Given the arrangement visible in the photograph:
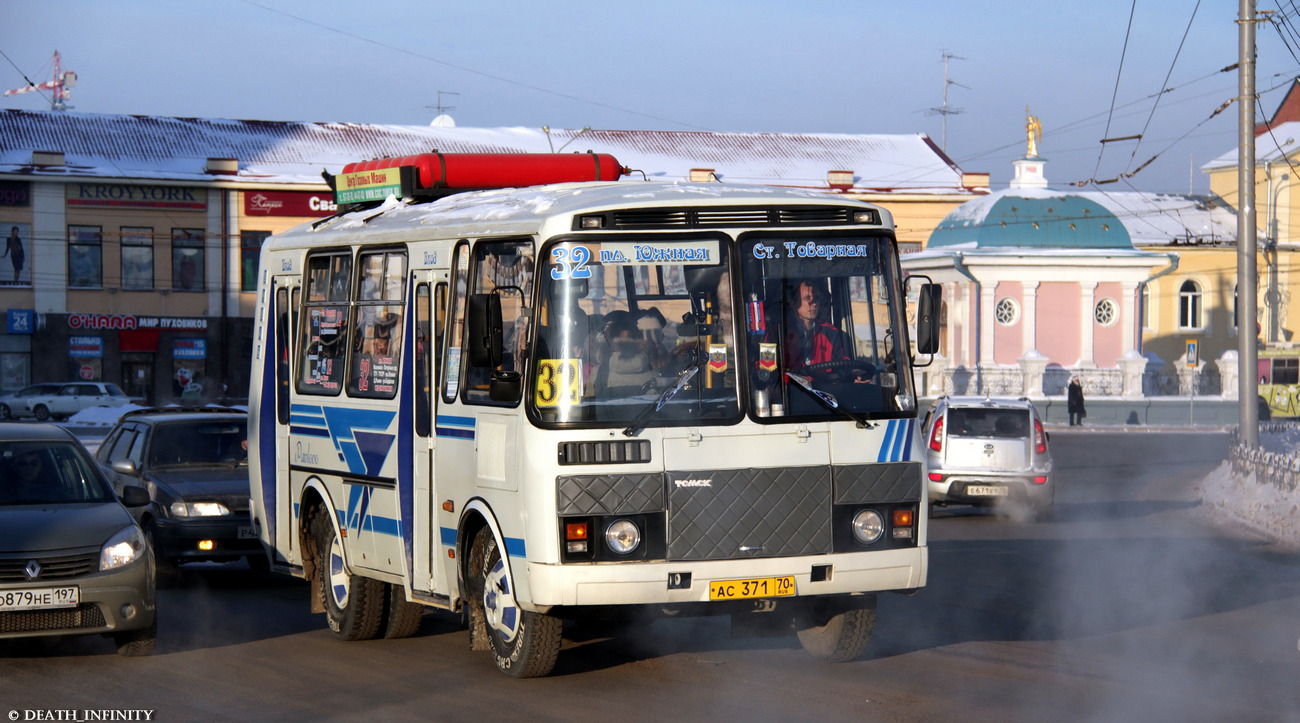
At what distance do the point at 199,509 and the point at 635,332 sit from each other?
686 cm

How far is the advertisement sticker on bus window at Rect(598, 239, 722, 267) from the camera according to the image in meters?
8.63

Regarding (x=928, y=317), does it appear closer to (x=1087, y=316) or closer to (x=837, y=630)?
(x=837, y=630)

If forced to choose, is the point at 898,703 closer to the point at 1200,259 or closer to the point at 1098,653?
the point at 1098,653

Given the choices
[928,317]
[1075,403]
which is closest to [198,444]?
[928,317]

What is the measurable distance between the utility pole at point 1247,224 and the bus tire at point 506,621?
56.7 ft

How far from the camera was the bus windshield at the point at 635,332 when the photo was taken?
27.8ft

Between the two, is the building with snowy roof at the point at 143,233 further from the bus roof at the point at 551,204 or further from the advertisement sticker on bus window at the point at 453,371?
the advertisement sticker on bus window at the point at 453,371

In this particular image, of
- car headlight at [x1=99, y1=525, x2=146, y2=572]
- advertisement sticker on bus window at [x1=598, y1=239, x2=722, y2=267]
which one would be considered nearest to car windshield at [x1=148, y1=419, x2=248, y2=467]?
car headlight at [x1=99, y1=525, x2=146, y2=572]

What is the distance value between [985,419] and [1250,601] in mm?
8569

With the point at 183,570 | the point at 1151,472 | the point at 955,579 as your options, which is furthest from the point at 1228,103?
the point at 183,570

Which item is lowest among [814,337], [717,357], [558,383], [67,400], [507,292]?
[67,400]

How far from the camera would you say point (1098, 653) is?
998 centimetres

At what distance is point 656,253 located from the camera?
28.5ft

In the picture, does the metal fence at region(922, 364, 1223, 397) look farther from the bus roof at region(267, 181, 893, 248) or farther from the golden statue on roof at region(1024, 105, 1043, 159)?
the bus roof at region(267, 181, 893, 248)
